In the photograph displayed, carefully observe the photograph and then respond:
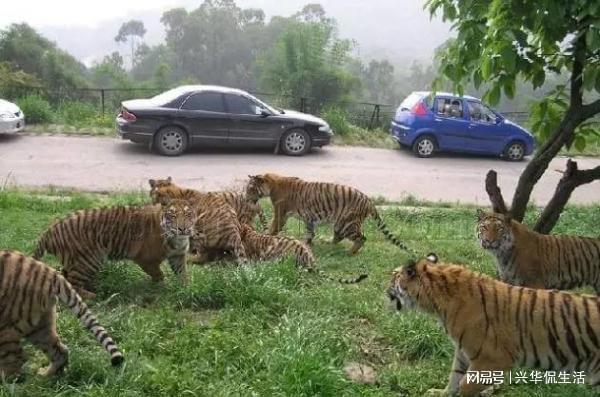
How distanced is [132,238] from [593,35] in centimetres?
461

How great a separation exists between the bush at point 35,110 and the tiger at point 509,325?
16.8 m

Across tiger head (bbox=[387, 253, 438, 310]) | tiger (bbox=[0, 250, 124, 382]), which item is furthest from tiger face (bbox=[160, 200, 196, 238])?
tiger head (bbox=[387, 253, 438, 310])

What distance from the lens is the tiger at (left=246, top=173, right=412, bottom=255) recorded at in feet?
29.2

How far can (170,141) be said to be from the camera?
52.3 feet

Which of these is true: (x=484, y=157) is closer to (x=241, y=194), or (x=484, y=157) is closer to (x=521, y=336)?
(x=241, y=194)

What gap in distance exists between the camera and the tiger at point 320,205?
8.91m

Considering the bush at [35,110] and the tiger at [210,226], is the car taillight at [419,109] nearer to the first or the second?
the bush at [35,110]

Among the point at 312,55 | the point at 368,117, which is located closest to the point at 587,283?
the point at 368,117

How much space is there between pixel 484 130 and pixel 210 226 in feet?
43.5

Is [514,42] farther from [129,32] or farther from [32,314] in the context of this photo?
[129,32]

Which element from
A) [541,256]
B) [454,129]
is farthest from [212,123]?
[541,256]

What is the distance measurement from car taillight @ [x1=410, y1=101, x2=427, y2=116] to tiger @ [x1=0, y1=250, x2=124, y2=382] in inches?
594

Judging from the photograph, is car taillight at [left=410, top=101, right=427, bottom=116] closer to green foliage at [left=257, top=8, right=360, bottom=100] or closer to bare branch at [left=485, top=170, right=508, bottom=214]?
green foliage at [left=257, top=8, right=360, bottom=100]

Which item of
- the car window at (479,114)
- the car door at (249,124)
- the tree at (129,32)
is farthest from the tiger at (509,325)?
the tree at (129,32)
